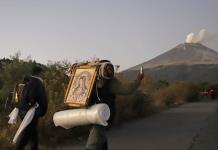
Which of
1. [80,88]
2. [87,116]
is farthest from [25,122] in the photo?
[87,116]

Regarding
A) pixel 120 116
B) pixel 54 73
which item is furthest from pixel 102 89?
pixel 120 116

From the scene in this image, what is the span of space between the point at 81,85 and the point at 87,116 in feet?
2.01

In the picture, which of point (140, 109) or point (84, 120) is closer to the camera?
point (84, 120)

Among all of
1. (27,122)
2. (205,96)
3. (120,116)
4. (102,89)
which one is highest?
(102,89)

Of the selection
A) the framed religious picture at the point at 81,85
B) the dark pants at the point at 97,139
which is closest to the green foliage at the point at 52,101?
the framed religious picture at the point at 81,85

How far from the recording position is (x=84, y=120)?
7078mm

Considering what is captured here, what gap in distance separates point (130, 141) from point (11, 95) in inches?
146

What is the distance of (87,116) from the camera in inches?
275

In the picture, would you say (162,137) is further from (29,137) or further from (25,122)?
(25,122)

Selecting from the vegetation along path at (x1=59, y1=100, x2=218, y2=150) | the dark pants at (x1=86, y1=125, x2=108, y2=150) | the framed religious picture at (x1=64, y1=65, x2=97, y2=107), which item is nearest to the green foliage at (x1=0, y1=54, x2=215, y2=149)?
the vegetation along path at (x1=59, y1=100, x2=218, y2=150)

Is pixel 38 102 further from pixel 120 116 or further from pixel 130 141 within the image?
pixel 120 116

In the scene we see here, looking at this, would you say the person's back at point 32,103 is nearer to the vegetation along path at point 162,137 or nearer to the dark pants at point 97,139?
the dark pants at point 97,139

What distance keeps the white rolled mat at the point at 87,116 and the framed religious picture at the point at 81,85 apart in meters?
0.13

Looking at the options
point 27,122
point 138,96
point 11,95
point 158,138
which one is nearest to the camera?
point 27,122
